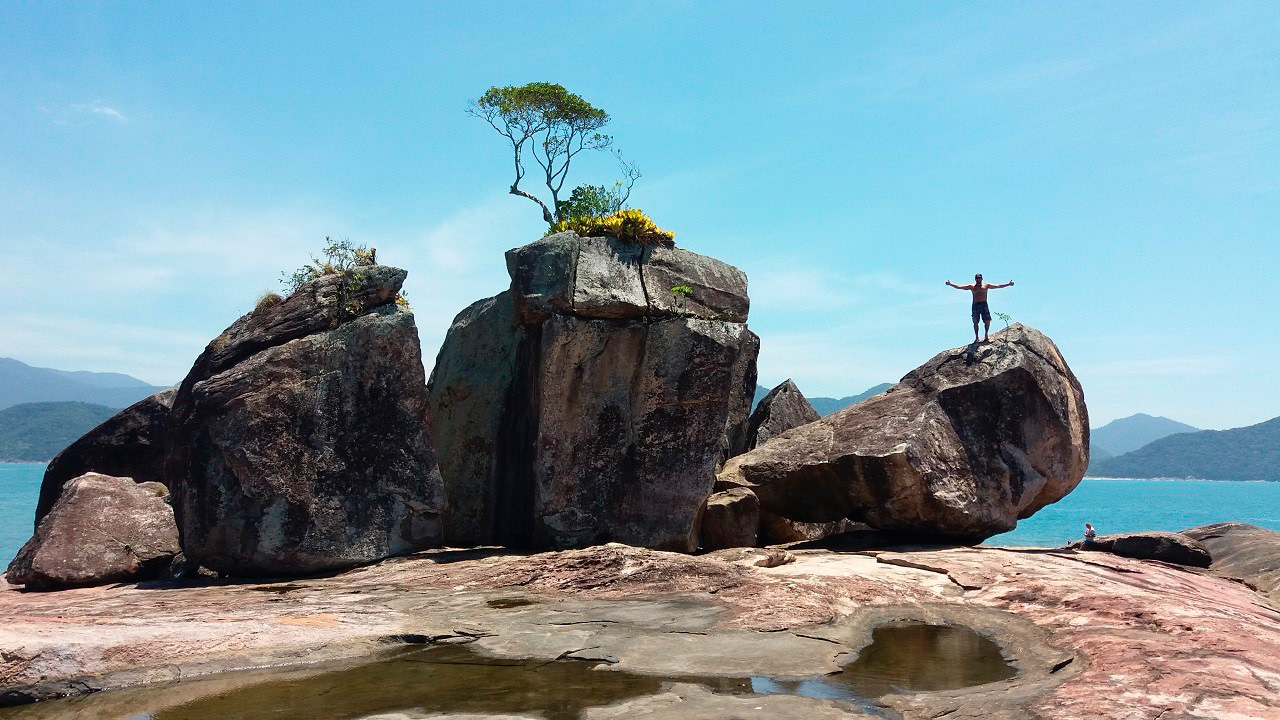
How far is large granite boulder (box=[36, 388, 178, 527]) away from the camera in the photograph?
21938 millimetres

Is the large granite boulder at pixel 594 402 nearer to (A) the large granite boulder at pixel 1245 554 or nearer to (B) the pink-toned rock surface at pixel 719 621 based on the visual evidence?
(B) the pink-toned rock surface at pixel 719 621

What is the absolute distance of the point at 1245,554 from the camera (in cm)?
2038

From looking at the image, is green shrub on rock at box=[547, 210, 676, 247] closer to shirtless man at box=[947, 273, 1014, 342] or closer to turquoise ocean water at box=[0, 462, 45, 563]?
shirtless man at box=[947, 273, 1014, 342]

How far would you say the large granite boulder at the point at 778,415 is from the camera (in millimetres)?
25328

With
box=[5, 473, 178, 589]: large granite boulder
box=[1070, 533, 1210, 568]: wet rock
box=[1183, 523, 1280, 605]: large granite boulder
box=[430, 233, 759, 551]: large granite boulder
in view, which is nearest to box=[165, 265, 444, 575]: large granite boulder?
box=[5, 473, 178, 589]: large granite boulder

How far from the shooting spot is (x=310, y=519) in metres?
15.7

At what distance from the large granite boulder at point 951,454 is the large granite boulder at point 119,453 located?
14.3 m

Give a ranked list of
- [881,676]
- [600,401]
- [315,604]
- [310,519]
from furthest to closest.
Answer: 1. [600,401]
2. [310,519]
3. [315,604]
4. [881,676]

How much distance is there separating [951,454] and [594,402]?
7564 millimetres

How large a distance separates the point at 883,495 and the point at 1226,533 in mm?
10865

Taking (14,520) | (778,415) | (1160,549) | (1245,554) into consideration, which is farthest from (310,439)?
(14,520)

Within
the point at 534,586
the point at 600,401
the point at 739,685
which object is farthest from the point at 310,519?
the point at 739,685

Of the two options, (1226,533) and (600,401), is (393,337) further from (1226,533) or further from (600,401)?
(1226,533)

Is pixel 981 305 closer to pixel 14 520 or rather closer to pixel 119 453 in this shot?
pixel 119 453
